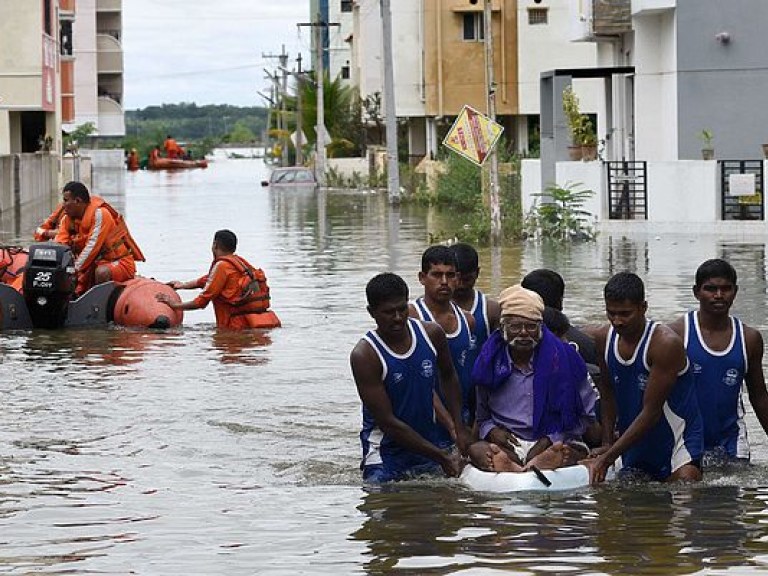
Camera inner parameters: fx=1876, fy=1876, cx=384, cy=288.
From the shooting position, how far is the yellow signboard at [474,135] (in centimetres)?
3203

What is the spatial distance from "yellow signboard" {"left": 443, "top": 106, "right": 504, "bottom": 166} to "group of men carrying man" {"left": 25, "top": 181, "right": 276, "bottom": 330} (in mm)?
12899

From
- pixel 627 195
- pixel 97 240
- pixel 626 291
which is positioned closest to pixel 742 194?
pixel 627 195

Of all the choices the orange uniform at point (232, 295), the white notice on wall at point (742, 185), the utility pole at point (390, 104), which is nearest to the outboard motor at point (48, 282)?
the orange uniform at point (232, 295)

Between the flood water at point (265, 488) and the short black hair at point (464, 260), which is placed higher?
the short black hair at point (464, 260)

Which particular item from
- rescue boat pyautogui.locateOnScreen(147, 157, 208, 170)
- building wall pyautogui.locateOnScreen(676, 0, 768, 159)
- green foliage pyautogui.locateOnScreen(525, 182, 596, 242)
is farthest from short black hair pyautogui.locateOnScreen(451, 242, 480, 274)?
rescue boat pyautogui.locateOnScreen(147, 157, 208, 170)

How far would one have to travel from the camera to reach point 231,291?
19250mm

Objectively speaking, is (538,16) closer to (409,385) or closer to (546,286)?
(546,286)

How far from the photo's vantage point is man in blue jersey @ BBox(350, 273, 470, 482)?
32.7 feet

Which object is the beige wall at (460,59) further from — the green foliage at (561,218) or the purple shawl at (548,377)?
the purple shawl at (548,377)

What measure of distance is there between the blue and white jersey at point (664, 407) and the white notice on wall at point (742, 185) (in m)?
22.0

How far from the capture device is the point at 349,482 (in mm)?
10984

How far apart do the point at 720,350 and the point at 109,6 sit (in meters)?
99.6

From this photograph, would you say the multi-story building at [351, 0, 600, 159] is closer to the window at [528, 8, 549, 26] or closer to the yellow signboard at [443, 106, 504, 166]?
the window at [528, 8, 549, 26]

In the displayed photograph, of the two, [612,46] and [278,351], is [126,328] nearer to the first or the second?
[278,351]
